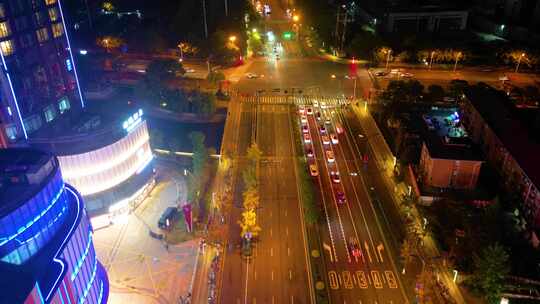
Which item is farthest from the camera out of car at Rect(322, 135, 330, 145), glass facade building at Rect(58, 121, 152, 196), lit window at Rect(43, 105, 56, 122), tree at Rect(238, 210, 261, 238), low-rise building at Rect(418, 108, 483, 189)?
car at Rect(322, 135, 330, 145)

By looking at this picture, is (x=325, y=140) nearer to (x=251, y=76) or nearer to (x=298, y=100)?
(x=298, y=100)

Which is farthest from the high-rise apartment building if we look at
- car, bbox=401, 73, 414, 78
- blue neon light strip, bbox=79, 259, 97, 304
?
car, bbox=401, 73, 414, 78

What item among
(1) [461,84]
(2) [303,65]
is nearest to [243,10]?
(2) [303,65]

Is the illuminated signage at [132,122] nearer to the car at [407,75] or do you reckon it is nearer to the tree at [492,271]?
the tree at [492,271]

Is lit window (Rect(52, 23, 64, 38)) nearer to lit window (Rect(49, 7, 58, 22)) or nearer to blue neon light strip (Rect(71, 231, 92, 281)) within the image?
lit window (Rect(49, 7, 58, 22))

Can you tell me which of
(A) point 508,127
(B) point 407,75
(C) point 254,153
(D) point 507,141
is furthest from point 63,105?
(B) point 407,75

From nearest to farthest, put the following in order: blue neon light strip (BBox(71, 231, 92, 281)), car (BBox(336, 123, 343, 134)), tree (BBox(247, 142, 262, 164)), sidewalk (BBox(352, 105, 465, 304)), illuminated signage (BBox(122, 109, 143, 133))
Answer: blue neon light strip (BBox(71, 231, 92, 281))
sidewalk (BBox(352, 105, 465, 304))
illuminated signage (BBox(122, 109, 143, 133))
tree (BBox(247, 142, 262, 164))
car (BBox(336, 123, 343, 134))
